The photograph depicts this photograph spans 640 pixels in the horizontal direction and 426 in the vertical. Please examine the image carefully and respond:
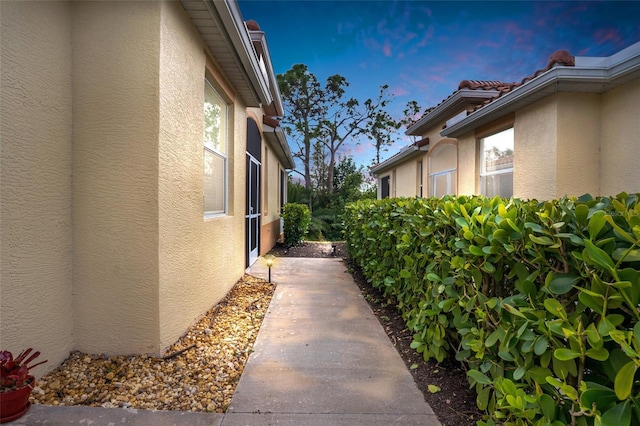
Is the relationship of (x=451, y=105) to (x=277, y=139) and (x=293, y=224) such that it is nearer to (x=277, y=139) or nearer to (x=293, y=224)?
(x=277, y=139)

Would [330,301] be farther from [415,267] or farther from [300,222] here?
[300,222]

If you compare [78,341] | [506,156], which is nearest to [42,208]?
[78,341]

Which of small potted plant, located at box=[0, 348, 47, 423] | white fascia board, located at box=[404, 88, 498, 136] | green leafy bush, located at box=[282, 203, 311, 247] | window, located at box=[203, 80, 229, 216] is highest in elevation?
white fascia board, located at box=[404, 88, 498, 136]

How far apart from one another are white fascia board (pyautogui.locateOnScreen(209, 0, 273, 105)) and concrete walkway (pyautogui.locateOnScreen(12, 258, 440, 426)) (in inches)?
142

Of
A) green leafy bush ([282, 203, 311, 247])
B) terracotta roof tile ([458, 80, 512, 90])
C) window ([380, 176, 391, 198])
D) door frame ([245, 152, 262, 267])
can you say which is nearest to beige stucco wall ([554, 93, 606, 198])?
terracotta roof tile ([458, 80, 512, 90])

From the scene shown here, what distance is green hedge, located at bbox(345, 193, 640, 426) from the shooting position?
120 cm

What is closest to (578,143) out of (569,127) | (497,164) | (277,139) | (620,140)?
(569,127)

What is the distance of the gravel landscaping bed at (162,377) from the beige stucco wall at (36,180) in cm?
26

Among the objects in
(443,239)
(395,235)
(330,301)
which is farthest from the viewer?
Answer: (330,301)

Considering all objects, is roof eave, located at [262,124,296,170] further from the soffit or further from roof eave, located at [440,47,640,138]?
roof eave, located at [440,47,640,138]

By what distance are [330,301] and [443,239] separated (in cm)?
280

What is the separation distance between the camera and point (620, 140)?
15.9 ft

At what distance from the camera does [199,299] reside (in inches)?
160

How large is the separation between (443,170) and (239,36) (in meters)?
7.91
